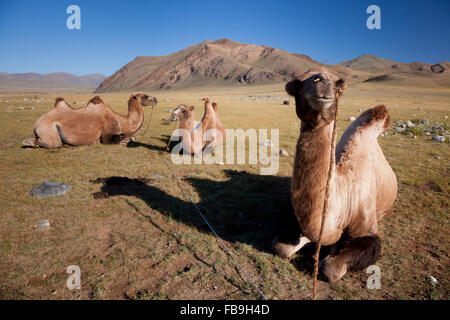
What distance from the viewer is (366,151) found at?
13.1 feet

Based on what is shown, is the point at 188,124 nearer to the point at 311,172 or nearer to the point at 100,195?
the point at 100,195

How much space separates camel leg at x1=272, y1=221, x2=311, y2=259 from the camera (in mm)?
3607

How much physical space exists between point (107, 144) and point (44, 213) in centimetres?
571

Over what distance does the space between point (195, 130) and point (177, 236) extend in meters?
5.53

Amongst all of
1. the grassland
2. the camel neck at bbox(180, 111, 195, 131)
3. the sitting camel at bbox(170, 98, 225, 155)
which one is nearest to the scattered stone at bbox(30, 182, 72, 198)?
the grassland

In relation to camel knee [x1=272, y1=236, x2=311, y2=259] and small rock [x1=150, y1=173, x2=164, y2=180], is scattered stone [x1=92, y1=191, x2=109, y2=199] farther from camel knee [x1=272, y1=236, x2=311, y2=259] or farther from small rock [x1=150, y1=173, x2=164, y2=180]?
camel knee [x1=272, y1=236, x2=311, y2=259]

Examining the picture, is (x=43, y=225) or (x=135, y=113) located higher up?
(x=135, y=113)

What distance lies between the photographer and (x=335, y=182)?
10.3 feet

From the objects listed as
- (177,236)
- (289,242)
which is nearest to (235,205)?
(177,236)

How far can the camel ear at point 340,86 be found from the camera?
2.04 m

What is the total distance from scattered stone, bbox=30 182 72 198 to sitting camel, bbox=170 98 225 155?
4.11 metres

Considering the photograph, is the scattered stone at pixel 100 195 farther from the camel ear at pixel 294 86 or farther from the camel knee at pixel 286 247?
the camel ear at pixel 294 86

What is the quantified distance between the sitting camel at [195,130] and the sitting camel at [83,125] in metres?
2.36

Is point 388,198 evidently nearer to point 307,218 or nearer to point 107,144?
point 307,218
